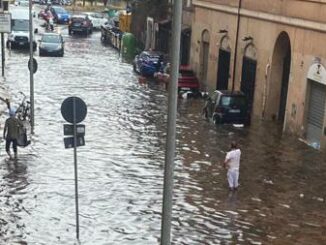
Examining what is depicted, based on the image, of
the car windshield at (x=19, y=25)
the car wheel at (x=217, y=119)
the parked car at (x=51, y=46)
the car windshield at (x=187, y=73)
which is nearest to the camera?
the car wheel at (x=217, y=119)

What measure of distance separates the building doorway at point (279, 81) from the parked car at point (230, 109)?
239 cm

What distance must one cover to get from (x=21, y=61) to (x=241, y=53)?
18.7m

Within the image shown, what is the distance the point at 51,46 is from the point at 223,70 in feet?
56.3

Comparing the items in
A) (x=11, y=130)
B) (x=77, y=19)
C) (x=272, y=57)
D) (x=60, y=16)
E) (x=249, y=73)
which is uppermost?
(x=272, y=57)

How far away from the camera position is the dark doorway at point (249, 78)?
3291 centimetres

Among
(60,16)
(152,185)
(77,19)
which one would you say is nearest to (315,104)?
(152,185)

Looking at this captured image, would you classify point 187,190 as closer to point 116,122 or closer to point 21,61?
point 116,122

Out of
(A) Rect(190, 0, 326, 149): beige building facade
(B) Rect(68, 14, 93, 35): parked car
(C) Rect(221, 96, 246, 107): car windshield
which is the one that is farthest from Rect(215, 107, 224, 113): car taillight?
(B) Rect(68, 14, 93, 35): parked car

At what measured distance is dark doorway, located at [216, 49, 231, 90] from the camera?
37500 mm

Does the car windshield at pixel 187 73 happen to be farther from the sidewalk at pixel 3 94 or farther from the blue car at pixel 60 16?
the blue car at pixel 60 16

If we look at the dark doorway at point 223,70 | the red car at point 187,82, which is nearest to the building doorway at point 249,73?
the dark doorway at point 223,70

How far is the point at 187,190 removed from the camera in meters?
18.3

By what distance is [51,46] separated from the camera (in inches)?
1993

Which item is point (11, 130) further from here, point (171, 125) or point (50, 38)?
point (50, 38)
